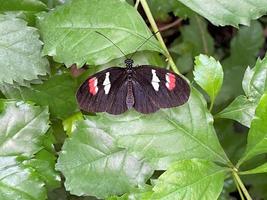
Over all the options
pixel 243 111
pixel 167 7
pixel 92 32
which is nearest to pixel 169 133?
pixel 243 111

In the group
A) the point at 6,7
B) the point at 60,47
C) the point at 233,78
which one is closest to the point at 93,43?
the point at 60,47

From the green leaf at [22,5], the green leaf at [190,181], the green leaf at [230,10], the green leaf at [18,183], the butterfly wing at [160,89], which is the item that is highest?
the green leaf at [230,10]

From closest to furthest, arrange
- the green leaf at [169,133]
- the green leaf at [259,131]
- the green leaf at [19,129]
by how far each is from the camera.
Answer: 1. the green leaf at [259,131]
2. the green leaf at [169,133]
3. the green leaf at [19,129]

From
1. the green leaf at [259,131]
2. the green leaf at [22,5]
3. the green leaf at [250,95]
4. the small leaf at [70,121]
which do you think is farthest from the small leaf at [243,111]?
the green leaf at [22,5]

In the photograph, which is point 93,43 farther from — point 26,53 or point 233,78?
point 233,78

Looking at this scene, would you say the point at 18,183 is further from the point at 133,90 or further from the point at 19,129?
the point at 133,90

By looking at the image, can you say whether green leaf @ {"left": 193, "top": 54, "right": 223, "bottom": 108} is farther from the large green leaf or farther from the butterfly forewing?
the large green leaf

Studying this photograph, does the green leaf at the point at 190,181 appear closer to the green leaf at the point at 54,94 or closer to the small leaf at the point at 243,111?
the small leaf at the point at 243,111
